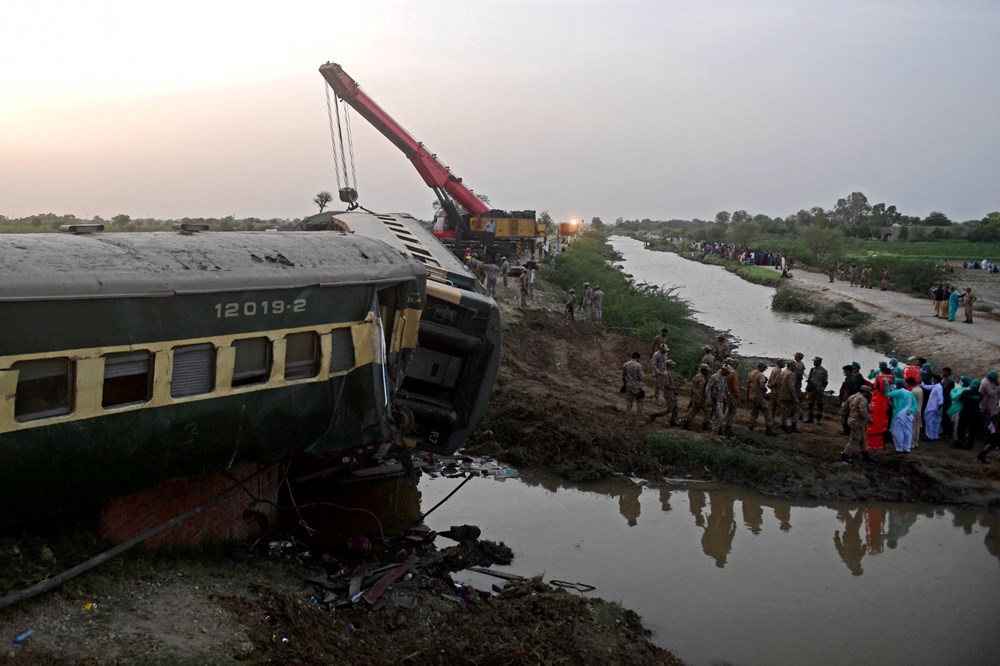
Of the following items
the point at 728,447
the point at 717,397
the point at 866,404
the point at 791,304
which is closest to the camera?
the point at 866,404

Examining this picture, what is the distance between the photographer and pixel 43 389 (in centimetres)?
669

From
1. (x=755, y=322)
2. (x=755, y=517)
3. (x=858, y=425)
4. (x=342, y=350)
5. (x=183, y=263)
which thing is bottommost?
(x=755, y=517)

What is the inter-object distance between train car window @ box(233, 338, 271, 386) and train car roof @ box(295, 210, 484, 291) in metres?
3.43

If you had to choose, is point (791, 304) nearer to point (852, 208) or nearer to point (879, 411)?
point (879, 411)

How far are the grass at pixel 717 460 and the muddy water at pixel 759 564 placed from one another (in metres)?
0.45

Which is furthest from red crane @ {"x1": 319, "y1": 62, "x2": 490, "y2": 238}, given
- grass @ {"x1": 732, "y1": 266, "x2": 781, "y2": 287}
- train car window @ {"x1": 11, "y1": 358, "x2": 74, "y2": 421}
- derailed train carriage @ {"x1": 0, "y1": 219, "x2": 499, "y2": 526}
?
grass @ {"x1": 732, "y1": 266, "x2": 781, "y2": 287}

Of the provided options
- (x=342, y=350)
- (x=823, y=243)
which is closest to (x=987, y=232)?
(x=823, y=243)

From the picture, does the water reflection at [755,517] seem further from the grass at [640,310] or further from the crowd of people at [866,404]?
the grass at [640,310]

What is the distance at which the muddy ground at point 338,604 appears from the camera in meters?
6.51

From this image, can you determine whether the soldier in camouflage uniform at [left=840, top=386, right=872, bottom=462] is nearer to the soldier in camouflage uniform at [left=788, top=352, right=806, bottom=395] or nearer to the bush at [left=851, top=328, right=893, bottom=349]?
the soldier in camouflage uniform at [left=788, top=352, right=806, bottom=395]

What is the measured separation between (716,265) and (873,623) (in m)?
64.4

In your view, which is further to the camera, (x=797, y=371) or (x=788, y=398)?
(x=797, y=371)

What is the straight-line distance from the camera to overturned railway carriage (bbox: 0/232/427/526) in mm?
6609

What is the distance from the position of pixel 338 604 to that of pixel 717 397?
28.8 ft
